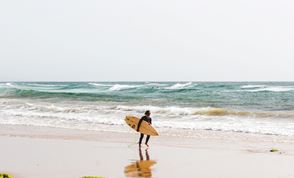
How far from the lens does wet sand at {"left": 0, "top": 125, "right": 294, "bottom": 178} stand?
1044 cm

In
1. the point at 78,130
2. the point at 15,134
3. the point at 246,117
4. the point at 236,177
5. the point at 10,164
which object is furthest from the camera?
the point at 246,117

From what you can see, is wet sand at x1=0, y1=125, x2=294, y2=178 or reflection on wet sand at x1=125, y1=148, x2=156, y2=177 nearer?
reflection on wet sand at x1=125, y1=148, x2=156, y2=177

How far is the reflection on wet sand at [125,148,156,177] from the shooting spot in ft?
33.6

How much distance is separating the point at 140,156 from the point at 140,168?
71.7 inches

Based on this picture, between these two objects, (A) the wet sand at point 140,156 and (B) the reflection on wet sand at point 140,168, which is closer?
(B) the reflection on wet sand at point 140,168

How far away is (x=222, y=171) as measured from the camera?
10531 mm

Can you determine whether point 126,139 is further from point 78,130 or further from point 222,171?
point 222,171

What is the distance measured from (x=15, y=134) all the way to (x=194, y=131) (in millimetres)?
7380

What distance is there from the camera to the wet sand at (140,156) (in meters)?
10.4

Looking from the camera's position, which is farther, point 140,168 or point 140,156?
point 140,156

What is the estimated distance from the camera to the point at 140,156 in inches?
504

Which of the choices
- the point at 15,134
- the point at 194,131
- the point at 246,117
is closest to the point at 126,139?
the point at 194,131

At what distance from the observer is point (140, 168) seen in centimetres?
1099

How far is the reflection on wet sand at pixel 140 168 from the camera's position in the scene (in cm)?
1023
